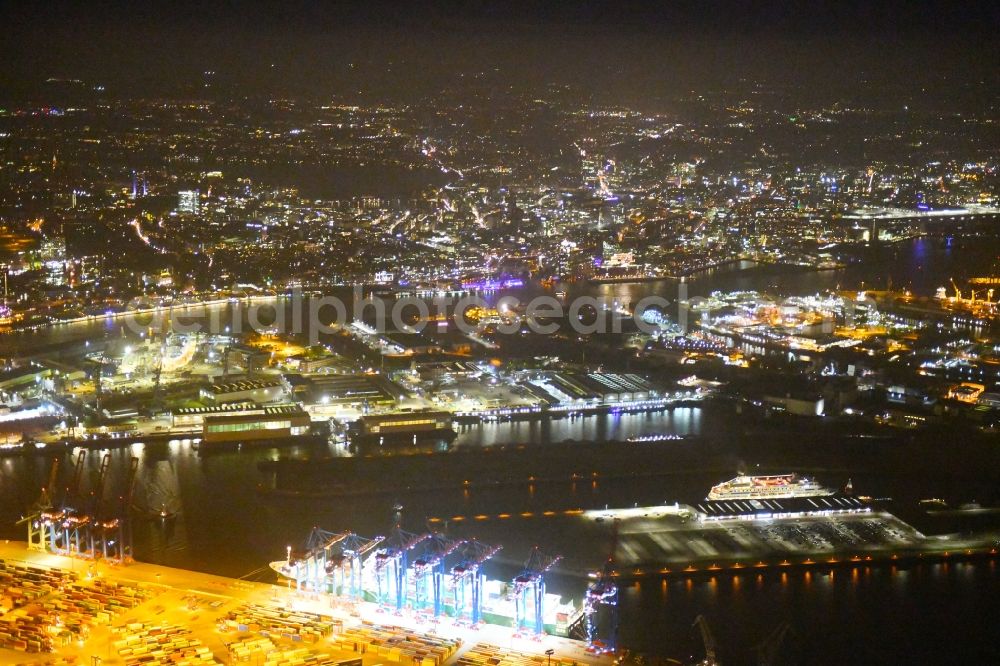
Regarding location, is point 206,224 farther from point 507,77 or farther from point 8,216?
point 507,77

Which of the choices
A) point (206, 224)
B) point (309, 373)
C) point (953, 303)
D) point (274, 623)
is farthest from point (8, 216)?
point (953, 303)

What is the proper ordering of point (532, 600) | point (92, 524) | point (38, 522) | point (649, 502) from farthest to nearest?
point (649, 502) → point (38, 522) → point (92, 524) → point (532, 600)

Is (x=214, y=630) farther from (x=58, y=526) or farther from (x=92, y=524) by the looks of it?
(x=58, y=526)

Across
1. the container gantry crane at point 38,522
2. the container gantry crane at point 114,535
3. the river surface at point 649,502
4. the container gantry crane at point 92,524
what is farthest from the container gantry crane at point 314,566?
the container gantry crane at point 38,522

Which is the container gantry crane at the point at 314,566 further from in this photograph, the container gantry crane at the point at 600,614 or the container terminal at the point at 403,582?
the container gantry crane at the point at 600,614

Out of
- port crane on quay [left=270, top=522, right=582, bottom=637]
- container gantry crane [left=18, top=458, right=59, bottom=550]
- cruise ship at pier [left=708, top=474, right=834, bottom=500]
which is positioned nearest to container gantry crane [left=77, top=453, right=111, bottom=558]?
container gantry crane [left=18, top=458, right=59, bottom=550]

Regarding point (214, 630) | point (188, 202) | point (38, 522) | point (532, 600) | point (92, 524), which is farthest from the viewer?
point (188, 202)

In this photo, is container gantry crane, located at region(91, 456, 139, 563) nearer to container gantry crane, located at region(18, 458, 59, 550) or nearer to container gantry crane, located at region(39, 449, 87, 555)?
container gantry crane, located at region(39, 449, 87, 555)

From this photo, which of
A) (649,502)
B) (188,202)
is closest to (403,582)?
(649,502)
